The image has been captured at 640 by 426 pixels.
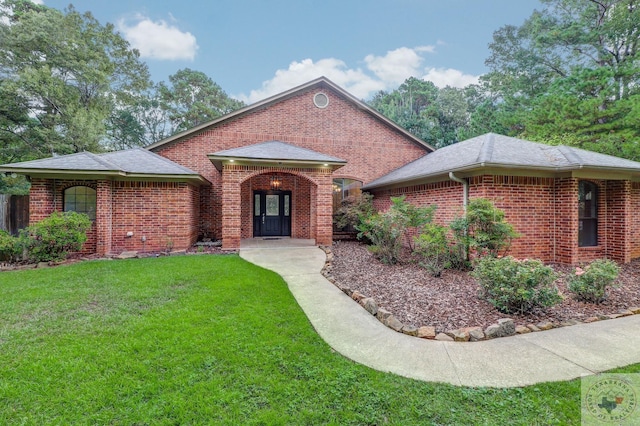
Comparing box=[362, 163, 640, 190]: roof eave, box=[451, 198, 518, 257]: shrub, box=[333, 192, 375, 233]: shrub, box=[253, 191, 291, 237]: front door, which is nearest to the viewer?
box=[451, 198, 518, 257]: shrub

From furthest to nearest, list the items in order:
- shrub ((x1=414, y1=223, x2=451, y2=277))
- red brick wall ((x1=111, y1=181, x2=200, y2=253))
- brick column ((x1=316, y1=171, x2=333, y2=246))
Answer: brick column ((x1=316, y1=171, x2=333, y2=246)), red brick wall ((x1=111, y1=181, x2=200, y2=253)), shrub ((x1=414, y1=223, x2=451, y2=277))

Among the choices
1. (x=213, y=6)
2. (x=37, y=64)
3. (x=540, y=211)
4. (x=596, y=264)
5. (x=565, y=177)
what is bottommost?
(x=596, y=264)

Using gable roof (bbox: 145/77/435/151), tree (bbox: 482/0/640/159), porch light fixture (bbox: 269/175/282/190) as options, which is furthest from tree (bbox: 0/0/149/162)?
tree (bbox: 482/0/640/159)

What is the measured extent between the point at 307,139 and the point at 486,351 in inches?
465

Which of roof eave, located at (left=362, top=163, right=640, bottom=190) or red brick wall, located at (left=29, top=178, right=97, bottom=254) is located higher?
roof eave, located at (left=362, top=163, right=640, bottom=190)

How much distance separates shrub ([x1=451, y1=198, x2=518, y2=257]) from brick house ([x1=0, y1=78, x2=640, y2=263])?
0.86 m

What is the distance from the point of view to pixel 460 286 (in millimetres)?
5719

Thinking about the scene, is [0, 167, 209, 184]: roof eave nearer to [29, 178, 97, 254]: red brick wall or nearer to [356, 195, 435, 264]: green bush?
[29, 178, 97, 254]: red brick wall

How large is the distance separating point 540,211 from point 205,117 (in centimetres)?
2719

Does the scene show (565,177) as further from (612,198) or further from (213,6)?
(213,6)

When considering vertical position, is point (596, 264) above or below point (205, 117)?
below

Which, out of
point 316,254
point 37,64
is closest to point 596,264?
point 316,254

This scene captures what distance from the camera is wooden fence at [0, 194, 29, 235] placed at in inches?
412

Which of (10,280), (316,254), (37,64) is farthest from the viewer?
(37,64)
